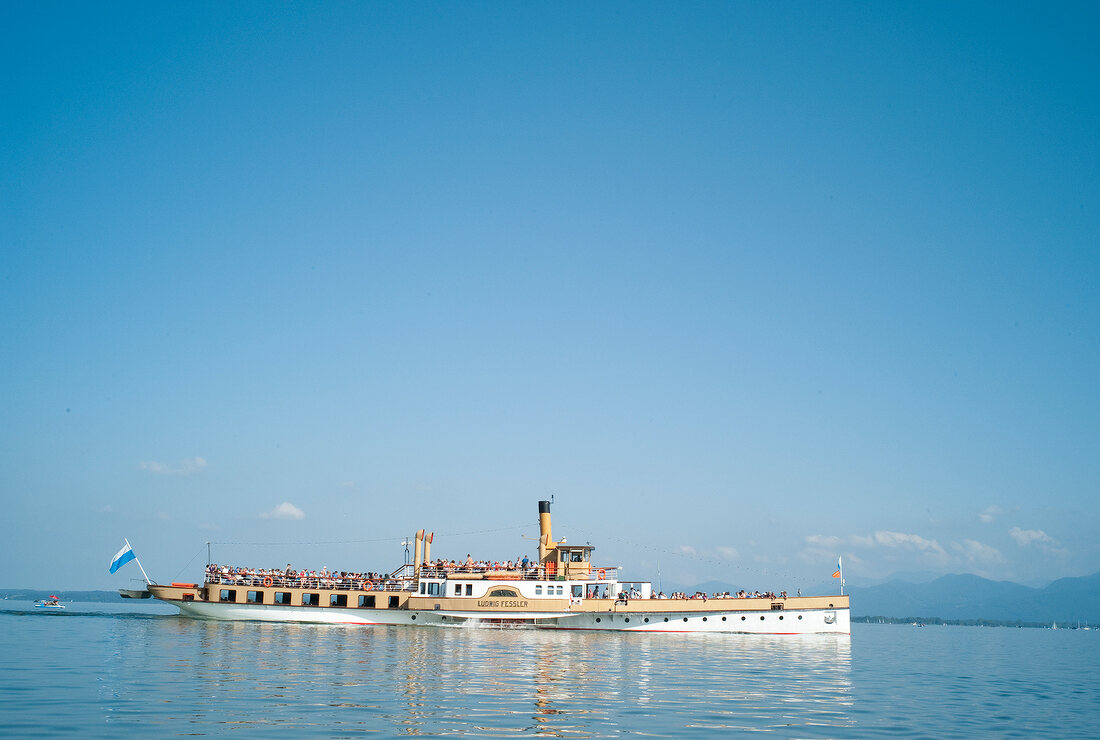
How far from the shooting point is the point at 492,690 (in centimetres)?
2583

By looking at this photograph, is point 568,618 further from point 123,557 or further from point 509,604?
point 123,557

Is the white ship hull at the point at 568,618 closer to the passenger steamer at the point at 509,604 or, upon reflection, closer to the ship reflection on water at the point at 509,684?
the passenger steamer at the point at 509,604

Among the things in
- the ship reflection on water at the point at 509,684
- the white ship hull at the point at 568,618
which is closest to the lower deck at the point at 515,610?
the white ship hull at the point at 568,618

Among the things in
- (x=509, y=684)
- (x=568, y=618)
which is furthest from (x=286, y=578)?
(x=509, y=684)

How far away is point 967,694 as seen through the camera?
31.2 metres

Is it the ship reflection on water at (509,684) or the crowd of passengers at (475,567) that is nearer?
the ship reflection on water at (509,684)

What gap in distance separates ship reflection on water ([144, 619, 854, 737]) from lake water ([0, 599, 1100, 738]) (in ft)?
0.30

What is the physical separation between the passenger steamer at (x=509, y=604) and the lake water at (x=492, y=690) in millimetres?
10902

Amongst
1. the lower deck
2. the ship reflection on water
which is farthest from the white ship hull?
the ship reflection on water

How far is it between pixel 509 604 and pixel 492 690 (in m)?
33.6

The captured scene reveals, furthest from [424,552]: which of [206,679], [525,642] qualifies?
[206,679]

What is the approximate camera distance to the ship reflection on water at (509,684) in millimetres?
20344

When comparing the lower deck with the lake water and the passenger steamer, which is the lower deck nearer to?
the passenger steamer

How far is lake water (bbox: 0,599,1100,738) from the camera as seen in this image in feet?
64.4
